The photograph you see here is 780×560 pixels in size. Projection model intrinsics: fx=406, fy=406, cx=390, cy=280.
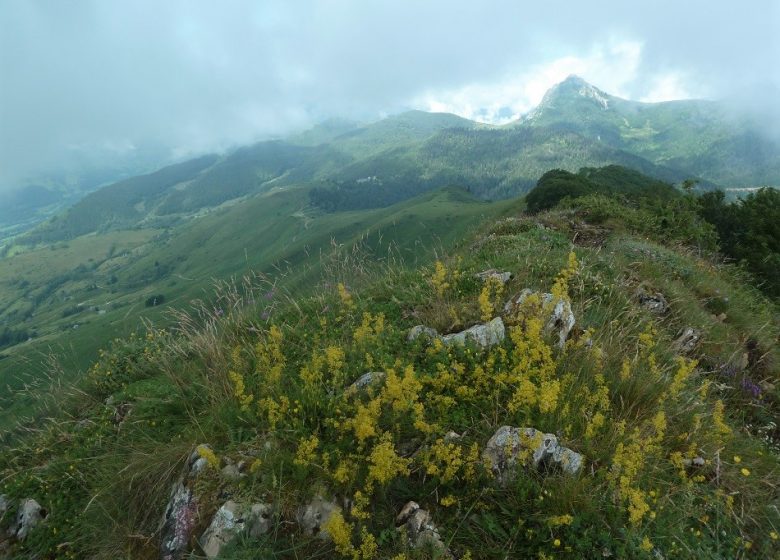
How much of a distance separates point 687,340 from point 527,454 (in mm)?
4632

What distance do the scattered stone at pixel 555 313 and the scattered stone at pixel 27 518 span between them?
21.1 ft

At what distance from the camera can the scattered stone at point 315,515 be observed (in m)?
3.62

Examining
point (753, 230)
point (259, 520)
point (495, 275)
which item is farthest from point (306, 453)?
point (753, 230)

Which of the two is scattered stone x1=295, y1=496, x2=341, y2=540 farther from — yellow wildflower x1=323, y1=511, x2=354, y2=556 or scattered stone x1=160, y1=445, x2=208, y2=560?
scattered stone x1=160, y1=445, x2=208, y2=560

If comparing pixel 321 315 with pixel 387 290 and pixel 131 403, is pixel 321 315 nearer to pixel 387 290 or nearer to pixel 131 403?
pixel 387 290

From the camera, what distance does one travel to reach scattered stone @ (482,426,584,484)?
358 centimetres

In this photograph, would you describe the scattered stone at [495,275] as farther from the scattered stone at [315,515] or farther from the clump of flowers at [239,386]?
the scattered stone at [315,515]

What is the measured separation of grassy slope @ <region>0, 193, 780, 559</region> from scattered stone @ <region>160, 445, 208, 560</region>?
15cm

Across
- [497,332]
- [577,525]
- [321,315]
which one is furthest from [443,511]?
[321,315]

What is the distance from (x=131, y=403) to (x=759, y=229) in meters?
25.6

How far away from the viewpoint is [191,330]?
7223mm

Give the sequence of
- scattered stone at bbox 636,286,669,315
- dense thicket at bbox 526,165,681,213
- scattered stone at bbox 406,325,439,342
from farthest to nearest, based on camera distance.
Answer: dense thicket at bbox 526,165,681,213 < scattered stone at bbox 636,286,669,315 < scattered stone at bbox 406,325,439,342

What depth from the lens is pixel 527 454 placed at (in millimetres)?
3486

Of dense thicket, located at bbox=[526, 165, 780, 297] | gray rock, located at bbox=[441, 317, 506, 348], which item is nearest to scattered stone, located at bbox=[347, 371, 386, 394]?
gray rock, located at bbox=[441, 317, 506, 348]
